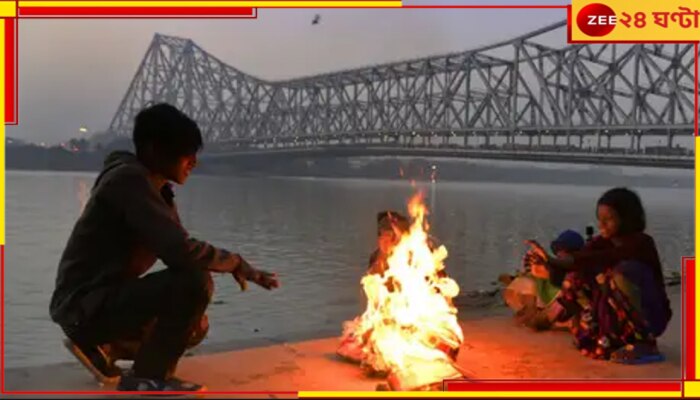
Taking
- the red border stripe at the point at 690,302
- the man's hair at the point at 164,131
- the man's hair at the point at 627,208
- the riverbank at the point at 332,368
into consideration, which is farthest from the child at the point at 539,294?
the man's hair at the point at 164,131

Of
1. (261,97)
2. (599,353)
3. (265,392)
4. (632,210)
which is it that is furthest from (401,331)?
(261,97)

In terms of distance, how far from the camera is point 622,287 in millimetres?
3764

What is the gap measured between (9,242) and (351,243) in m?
6.53

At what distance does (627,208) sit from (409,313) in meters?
1.43

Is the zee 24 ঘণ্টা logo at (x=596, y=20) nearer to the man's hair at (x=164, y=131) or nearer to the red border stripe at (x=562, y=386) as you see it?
the red border stripe at (x=562, y=386)

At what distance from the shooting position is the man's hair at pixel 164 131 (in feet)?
9.81

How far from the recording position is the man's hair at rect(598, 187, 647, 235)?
12.7 feet

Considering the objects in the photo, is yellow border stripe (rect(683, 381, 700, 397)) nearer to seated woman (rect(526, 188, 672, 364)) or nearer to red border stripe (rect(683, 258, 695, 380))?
red border stripe (rect(683, 258, 695, 380))

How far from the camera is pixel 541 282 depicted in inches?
182

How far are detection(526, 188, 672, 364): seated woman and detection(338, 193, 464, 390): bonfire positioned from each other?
90 centimetres

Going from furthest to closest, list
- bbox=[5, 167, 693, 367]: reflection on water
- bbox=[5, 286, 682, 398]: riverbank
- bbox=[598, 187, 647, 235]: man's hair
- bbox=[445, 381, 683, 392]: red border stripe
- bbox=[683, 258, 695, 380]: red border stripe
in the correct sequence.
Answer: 1. bbox=[5, 167, 693, 367]: reflection on water
2. bbox=[598, 187, 647, 235]: man's hair
3. bbox=[5, 286, 682, 398]: riverbank
4. bbox=[683, 258, 695, 380]: red border stripe
5. bbox=[445, 381, 683, 392]: red border stripe

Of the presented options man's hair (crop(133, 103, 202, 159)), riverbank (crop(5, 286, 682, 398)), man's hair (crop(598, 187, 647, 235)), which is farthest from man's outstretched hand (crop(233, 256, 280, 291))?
man's hair (crop(598, 187, 647, 235))

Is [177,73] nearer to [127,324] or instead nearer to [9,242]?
[9,242]

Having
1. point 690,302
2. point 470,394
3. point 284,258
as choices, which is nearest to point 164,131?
point 470,394
